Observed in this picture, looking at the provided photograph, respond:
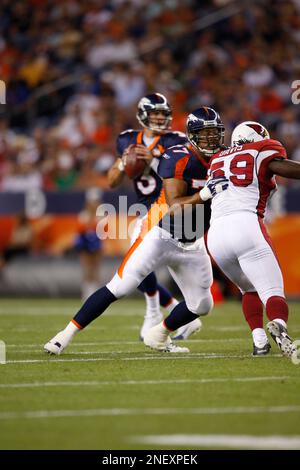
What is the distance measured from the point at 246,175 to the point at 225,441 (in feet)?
9.44

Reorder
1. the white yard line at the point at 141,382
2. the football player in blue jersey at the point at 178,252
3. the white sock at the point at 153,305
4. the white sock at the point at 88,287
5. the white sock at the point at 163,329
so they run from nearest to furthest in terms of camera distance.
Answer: the white yard line at the point at 141,382, the football player in blue jersey at the point at 178,252, the white sock at the point at 163,329, the white sock at the point at 153,305, the white sock at the point at 88,287

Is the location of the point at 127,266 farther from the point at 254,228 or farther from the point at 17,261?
the point at 17,261

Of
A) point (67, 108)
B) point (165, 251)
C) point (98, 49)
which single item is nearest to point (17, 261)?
point (67, 108)

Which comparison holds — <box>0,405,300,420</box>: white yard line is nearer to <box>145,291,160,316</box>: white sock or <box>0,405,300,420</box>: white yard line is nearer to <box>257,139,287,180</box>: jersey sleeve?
<box>257,139,287,180</box>: jersey sleeve

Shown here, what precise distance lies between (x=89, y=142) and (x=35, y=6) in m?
3.59

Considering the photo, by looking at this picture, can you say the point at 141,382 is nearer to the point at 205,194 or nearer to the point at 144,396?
the point at 144,396

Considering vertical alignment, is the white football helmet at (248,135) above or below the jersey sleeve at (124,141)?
below

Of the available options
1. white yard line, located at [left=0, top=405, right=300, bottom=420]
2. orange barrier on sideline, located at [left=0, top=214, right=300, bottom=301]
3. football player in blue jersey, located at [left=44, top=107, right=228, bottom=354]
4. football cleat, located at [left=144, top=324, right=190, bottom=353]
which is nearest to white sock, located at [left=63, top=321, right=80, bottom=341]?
football player in blue jersey, located at [left=44, top=107, right=228, bottom=354]

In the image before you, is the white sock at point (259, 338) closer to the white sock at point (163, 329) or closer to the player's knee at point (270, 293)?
the player's knee at point (270, 293)

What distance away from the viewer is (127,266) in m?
6.95

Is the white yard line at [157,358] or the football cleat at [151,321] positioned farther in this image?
the football cleat at [151,321]

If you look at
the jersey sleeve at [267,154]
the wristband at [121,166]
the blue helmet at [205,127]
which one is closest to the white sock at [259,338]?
the jersey sleeve at [267,154]

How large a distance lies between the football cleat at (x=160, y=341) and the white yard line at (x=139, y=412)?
240cm

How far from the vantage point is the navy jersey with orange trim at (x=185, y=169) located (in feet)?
23.1
